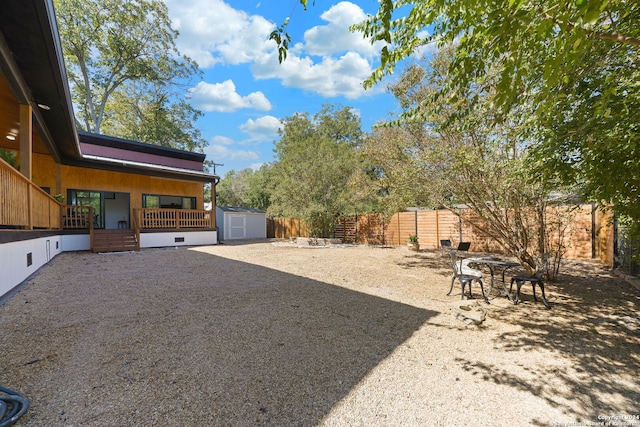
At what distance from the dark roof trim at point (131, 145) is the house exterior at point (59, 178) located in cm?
4

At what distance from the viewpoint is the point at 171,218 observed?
14.3 meters

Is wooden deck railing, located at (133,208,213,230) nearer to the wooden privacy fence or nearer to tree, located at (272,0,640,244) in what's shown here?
the wooden privacy fence

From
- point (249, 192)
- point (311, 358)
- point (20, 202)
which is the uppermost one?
point (249, 192)

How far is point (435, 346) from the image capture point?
3277 millimetres

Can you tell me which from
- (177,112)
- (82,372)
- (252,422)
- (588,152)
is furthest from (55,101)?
(177,112)

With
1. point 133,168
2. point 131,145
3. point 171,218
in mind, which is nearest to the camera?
point 133,168

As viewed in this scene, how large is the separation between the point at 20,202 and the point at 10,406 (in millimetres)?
4758

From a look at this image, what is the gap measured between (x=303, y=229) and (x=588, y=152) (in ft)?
60.0

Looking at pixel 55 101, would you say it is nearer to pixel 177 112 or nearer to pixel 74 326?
pixel 74 326

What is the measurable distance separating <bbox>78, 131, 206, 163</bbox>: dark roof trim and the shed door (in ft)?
17.3

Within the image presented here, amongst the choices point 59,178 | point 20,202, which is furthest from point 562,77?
point 59,178

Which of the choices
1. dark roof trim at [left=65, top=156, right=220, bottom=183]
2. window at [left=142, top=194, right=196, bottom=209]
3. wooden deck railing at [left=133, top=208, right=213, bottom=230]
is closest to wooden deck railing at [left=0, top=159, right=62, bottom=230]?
dark roof trim at [left=65, top=156, right=220, bottom=183]

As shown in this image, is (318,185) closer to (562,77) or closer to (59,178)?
(59,178)

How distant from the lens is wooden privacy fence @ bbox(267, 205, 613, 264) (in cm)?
981
